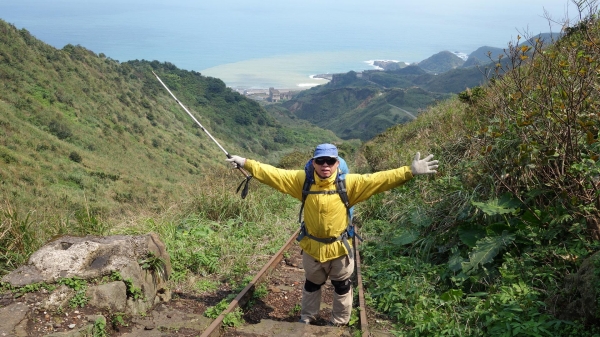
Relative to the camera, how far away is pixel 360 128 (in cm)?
10281

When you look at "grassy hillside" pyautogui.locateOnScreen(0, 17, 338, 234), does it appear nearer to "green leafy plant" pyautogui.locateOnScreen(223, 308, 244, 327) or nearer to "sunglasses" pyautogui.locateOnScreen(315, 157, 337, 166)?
"green leafy plant" pyautogui.locateOnScreen(223, 308, 244, 327)

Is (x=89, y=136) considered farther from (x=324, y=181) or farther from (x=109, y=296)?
(x=324, y=181)

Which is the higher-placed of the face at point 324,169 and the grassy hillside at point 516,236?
the face at point 324,169

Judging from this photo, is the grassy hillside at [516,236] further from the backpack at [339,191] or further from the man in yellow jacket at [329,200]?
the backpack at [339,191]

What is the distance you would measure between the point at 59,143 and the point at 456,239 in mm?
38872

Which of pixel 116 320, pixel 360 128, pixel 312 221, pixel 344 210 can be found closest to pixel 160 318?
pixel 116 320

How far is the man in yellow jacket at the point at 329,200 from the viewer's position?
4.58m

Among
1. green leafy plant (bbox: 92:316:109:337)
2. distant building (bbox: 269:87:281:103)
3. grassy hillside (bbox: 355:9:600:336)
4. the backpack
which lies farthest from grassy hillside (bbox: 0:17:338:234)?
distant building (bbox: 269:87:281:103)

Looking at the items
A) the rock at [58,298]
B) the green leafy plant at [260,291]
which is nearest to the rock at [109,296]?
the rock at [58,298]

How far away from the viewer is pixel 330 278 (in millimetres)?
5039

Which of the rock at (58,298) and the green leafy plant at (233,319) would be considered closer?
the rock at (58,298)

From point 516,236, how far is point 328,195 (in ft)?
7.64

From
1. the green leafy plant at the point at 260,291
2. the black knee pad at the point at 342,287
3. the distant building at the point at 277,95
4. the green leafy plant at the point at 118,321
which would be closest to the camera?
the green leafy plant at the point at 118,321

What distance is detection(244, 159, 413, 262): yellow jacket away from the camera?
182 inches
